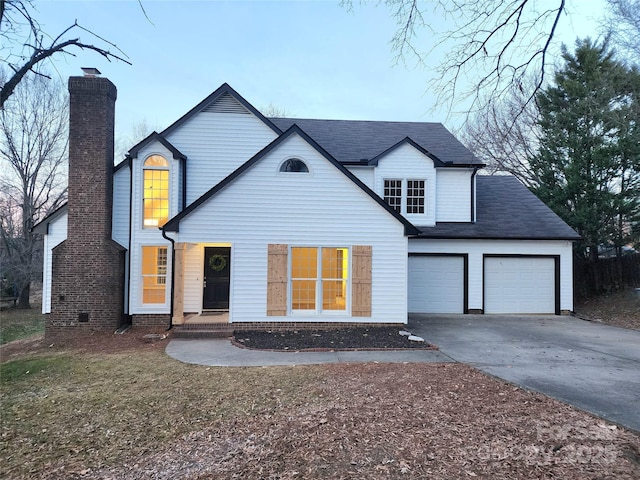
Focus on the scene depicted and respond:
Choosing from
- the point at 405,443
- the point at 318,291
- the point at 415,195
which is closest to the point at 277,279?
the point at 318,291

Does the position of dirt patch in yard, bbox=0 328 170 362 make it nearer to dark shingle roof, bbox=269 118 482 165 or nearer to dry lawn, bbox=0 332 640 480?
dry lawn, bbox=0 332 640 480

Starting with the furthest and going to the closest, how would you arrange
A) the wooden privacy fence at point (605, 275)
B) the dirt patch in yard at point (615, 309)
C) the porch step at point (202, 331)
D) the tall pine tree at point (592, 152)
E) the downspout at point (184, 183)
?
the wooden privacy fence at point (605, 275)
the tall pine tree at point (592, 152)
the dirt patch in yard at point (615, 309)
the downspout at point (184, 183)
the porch step at point (202, 331)

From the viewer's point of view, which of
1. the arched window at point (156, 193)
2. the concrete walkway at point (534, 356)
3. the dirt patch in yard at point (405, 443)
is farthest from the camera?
the arched window at point (156, 193)

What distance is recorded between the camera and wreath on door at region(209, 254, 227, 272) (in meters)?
12.2

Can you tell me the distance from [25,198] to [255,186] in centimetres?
2109

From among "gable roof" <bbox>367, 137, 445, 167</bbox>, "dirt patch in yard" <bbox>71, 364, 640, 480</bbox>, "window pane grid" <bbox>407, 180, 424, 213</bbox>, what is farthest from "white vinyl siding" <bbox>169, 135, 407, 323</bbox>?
"dirt patch in yard" <bbox>71, 364, 640, 480</bbox>

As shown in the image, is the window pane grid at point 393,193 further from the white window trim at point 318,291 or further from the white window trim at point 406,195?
the white window trim at point 318,291

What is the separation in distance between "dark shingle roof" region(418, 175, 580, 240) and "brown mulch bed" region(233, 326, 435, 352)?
190 inches

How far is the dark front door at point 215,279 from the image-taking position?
12.1m

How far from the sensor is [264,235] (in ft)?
33.8

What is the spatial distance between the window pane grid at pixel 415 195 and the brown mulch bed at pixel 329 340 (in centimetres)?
572

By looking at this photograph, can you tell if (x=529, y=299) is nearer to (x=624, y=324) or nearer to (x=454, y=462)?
(x=624, y=324)

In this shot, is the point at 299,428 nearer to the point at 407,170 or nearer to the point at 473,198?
the point at 407,170

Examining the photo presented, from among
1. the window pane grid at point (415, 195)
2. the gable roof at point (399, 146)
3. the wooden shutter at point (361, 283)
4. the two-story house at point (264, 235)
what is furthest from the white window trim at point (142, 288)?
the window pane grid at point (415, 195)
